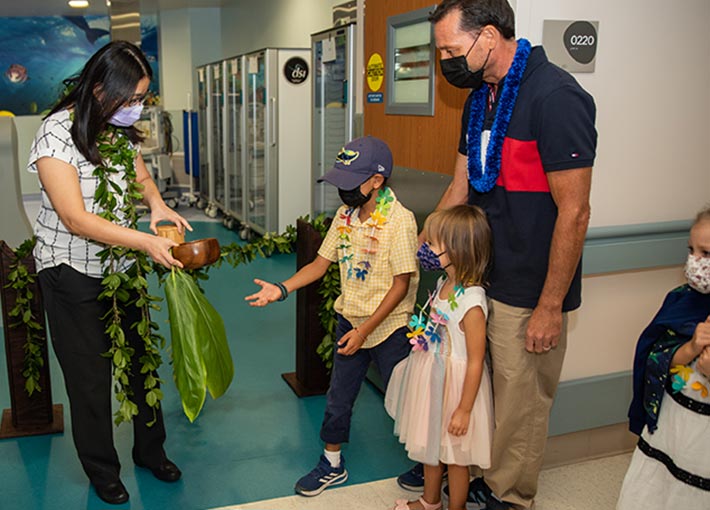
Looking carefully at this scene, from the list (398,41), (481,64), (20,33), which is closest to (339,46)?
(398,41)

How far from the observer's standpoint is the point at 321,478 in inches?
113

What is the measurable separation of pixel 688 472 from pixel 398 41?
2.34 metres

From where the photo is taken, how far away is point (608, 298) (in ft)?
9.94

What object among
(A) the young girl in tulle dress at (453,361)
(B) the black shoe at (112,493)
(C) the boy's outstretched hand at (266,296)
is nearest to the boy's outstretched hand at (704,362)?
(A) the young girl in tulle dress at (453,361)

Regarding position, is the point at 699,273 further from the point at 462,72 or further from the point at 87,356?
the point at 87,356

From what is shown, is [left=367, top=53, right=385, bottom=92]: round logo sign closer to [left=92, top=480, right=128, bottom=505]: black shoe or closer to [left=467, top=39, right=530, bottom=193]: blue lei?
[left=467, top=39, right=530, bottom=193]: blue lei

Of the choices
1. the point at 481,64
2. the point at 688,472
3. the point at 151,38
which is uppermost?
the point at 151,38

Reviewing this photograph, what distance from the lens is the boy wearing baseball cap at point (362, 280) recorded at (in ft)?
8.64

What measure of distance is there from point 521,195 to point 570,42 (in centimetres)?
83

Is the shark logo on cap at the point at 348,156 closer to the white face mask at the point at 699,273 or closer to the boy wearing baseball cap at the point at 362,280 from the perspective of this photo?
the boy wearing baseball cap at the point at 362,280

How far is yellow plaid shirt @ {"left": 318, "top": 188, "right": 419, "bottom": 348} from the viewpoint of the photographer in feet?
8.64

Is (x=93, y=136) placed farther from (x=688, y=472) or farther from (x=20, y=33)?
(x=20, y=33)

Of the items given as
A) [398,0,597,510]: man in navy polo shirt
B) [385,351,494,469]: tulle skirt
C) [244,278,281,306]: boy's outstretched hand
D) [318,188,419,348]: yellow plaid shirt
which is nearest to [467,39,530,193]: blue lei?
[398,0,597,510]: man in navy polo shirt

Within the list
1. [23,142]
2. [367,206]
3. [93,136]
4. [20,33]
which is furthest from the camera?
[20,33]
